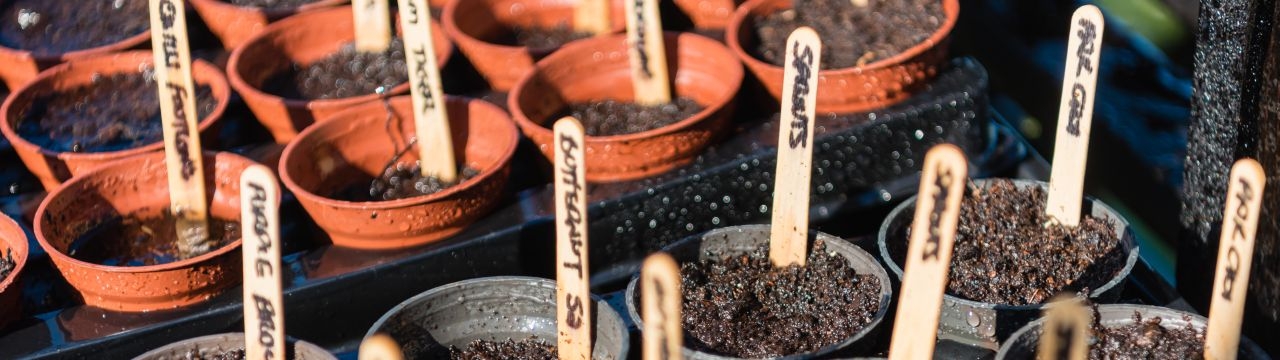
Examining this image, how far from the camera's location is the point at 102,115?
220cm

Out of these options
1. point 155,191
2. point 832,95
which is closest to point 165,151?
point 155,191

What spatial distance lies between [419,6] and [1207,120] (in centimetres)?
114

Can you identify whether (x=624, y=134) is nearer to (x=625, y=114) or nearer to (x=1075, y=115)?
(x=625, y=114)

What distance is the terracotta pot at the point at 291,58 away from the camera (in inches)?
81.1

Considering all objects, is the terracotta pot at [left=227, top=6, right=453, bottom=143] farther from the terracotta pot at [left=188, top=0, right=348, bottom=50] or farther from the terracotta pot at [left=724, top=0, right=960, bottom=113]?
the terracotta pot at [left=724, top=0, right=960, bottom=113]

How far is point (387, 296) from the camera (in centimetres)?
181

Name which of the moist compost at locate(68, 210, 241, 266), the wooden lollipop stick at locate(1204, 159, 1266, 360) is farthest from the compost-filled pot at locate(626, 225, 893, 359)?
the moist compost at locate(68, 210, 241, 266)

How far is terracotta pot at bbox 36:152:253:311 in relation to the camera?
66.8 inches

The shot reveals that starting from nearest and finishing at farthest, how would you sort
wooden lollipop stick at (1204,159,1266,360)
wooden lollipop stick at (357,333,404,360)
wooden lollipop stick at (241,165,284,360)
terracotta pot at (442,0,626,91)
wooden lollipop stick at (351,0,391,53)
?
wooden lollipop stick at (357,333,404,360), wooden lollipop stick at (1204,159,1266,360), wooden lollipop stick at (241,165,284,360), terracotta pot at (442,0,626,91), wooden lollipop stick at (351,0,391,53)

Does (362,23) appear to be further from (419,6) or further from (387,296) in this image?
(387,296)

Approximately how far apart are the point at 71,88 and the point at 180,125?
1.80 feet

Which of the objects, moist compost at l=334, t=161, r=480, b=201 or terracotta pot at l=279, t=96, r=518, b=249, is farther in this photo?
moist compost at l=334, t=161, r=480, b=201

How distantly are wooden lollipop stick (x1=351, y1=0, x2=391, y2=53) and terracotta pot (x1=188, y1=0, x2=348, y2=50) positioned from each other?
12cm

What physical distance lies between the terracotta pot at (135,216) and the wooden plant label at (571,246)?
0.50 meters
